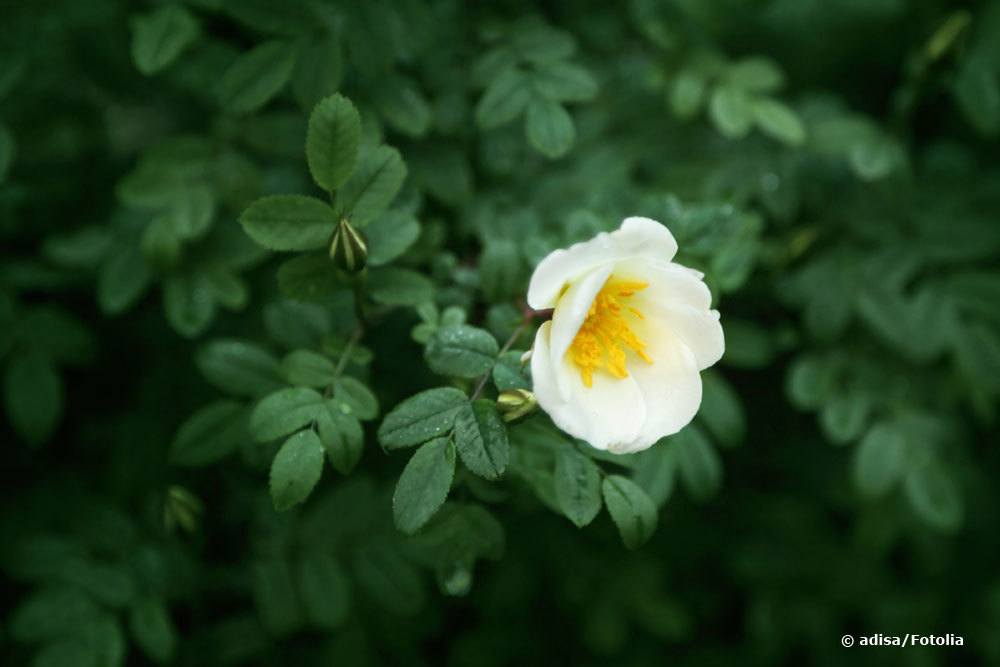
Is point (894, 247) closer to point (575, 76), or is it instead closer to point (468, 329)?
point (575, 76)

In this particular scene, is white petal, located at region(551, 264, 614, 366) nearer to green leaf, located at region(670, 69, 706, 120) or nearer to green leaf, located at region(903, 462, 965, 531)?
green leaf, located at region(670, 69, 706, 120)

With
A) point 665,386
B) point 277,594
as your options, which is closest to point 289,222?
point 665,386

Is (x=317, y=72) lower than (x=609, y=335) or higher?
higher

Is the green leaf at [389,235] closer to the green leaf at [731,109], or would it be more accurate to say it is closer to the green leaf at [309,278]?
the green leaf at [309,278]

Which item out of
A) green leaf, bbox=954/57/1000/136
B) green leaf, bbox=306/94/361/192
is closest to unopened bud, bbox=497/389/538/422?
green leaf, bbox=306/94/361/192

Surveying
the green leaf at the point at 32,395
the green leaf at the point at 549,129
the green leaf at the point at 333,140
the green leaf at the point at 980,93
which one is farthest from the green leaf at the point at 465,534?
the green leaf at the point at 980,93

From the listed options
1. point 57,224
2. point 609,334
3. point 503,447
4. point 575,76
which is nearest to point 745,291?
point 575,76

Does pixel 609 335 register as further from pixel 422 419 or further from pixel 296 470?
pixel 296 470
